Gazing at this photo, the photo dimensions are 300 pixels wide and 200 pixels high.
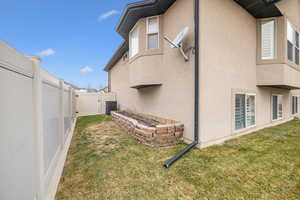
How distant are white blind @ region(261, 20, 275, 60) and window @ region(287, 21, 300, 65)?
95 cm

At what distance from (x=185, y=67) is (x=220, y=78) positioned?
120 cm

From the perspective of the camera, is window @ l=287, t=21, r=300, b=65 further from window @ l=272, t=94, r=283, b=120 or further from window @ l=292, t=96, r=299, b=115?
window @ l=292, t=96, r=299, b=115

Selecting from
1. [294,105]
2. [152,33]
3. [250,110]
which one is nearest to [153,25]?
[152,33]

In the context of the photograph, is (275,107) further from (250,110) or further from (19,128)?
(19,128)

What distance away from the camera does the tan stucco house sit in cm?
411

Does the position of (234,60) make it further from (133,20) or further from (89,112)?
(89,112)

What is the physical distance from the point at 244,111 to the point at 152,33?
4755 mm

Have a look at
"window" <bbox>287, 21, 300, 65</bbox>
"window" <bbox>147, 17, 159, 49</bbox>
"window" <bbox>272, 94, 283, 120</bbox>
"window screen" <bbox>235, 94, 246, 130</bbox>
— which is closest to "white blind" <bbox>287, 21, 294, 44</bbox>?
"window" <bbox>287, 21, 300, 65</bbox>

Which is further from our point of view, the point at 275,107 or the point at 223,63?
the point at 275,107

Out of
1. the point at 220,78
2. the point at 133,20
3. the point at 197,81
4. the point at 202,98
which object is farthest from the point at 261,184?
the point at 133,20

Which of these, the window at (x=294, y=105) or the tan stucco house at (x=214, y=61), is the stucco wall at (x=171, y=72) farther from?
the window at (x=294, y=105)

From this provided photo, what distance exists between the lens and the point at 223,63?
4.57m

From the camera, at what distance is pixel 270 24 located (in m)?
5.85

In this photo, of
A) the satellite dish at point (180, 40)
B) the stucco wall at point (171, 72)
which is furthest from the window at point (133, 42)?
the satellite dish at point (180, 40)
